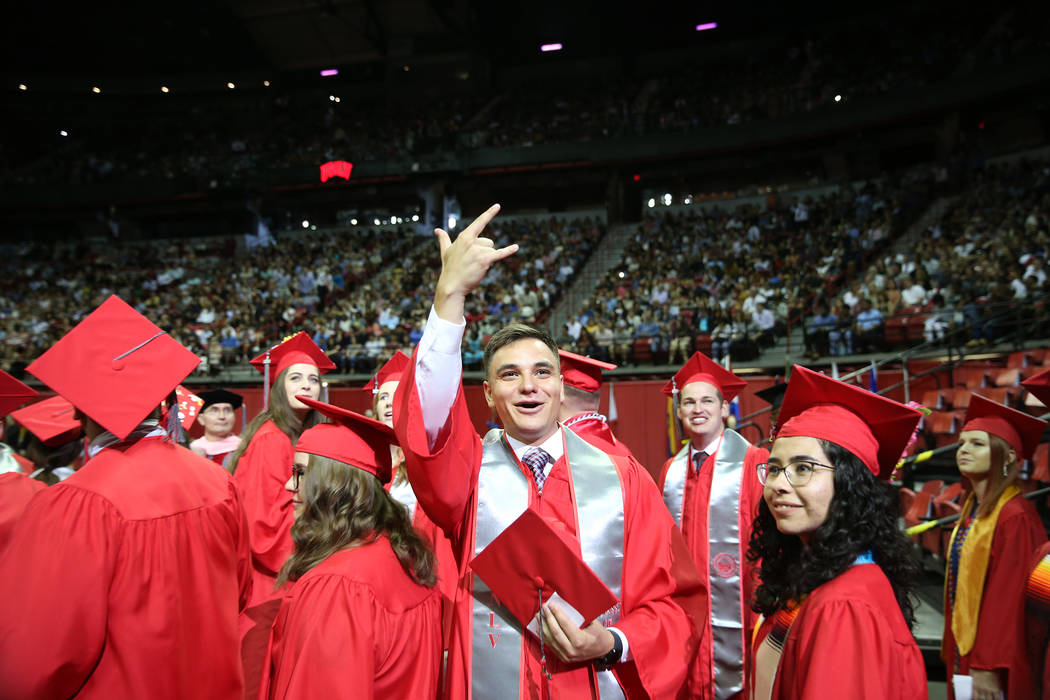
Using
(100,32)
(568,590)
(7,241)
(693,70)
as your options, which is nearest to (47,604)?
(568,590)

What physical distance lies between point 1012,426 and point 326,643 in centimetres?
366

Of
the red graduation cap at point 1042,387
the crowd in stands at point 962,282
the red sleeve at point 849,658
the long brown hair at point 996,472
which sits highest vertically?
the crowd in stands at point 962,282

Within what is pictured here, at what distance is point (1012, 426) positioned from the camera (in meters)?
3.67

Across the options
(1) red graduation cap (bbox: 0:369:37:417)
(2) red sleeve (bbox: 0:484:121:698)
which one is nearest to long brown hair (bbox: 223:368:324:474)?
(1) red graduation cap (bbox: 0:369:37:417)

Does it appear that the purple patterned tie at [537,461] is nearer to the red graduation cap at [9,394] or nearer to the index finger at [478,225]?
the index finger at [478,225]

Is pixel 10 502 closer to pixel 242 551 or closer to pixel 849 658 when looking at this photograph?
pixel 242 551

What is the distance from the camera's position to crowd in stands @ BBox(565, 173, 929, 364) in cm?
1423

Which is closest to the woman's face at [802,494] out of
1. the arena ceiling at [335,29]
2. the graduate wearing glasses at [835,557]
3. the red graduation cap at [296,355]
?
the graduate wearing glasses at [835,557]

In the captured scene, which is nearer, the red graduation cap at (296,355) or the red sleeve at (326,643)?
the red sleeve at (326,643)

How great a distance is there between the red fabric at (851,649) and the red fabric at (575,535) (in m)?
0.29

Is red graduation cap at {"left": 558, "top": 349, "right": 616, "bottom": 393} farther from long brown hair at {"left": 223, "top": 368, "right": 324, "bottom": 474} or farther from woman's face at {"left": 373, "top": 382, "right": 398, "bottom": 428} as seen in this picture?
long brown hair at {"left": 223, "top": 368, "right": 324, "bottom": 474}

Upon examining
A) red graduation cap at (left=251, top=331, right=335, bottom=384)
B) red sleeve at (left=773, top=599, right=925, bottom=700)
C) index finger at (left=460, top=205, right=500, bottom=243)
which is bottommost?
red sleeve at (left=773, top=599, right=925, bottom=700)

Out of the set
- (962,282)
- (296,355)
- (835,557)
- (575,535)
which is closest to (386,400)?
(296,355)

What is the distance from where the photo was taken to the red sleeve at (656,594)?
191 cm
